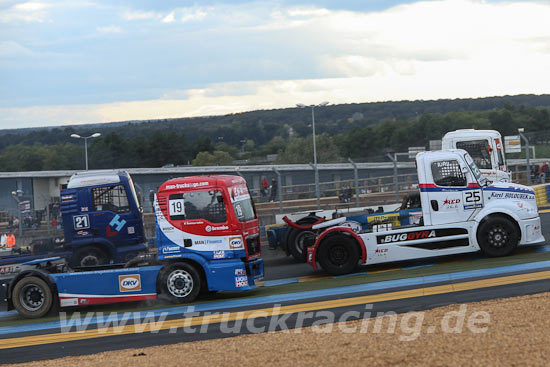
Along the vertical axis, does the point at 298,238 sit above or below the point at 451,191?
below

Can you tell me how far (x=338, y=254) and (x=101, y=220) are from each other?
728 cm

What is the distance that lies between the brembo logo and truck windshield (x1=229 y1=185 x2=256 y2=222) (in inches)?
116

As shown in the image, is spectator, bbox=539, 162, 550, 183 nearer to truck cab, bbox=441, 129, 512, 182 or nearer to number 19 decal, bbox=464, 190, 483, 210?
truck cab, bbox=441, 129, 512, 182

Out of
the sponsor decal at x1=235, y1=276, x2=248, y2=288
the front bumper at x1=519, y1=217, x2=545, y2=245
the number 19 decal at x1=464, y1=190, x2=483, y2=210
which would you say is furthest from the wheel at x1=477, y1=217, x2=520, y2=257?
the sponsor decal at x1=235, y1=276, x2=248, y2=288

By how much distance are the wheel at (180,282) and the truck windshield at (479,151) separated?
397 inches

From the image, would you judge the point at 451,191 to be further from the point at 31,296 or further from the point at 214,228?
the point at 31,296

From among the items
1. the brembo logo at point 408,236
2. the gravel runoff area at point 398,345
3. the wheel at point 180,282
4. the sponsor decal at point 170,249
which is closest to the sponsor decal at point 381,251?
the brembo logo at point 408,236

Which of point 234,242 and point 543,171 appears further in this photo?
point 543,171

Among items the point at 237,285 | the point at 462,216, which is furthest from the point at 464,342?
the point at 462,216

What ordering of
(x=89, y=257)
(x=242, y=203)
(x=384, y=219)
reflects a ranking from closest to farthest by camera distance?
(x=242, y=203), (x=384, y=219), (x=89, y=257)

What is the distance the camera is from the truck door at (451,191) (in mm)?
14258

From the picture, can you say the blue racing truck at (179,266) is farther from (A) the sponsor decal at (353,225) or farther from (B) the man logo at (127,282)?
(A) the sponsor decal at (353,225)

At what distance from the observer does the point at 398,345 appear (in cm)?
809

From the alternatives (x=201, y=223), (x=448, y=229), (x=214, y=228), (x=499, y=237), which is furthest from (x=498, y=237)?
(x=201, y=223)
